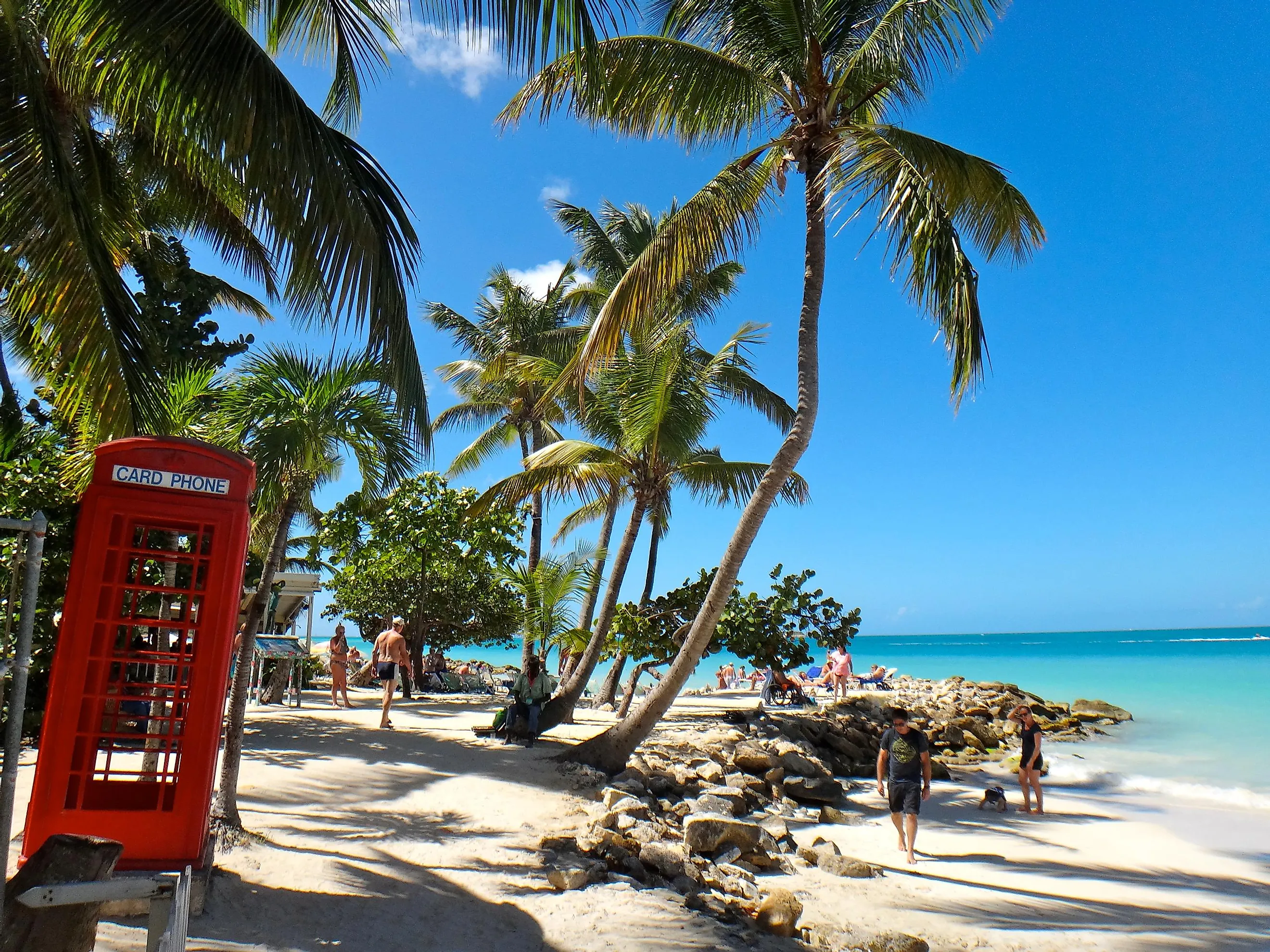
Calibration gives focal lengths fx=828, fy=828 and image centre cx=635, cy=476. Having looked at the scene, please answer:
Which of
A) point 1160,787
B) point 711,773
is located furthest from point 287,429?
point 1160,787

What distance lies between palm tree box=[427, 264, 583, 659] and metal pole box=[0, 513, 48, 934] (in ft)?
58.1

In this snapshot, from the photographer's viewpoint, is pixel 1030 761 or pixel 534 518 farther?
pixel 534 518

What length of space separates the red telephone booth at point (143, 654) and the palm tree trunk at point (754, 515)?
20.8ft

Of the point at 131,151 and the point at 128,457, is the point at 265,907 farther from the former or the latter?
the point at 131,151

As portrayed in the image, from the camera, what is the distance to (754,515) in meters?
10.1

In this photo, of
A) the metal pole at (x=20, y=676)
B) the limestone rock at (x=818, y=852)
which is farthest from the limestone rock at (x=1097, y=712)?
the metal pole at (x=20, y=676)

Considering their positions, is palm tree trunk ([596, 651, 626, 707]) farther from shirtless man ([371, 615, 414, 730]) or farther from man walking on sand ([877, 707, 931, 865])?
man walking on sand ([877, 707, 931, 865])

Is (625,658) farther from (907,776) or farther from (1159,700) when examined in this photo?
(1159,700)

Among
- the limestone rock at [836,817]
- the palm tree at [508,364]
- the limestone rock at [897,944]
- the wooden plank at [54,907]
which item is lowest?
the limestone rock at [836,817]

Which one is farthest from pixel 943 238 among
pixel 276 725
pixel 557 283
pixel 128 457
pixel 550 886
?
pixel 557 283

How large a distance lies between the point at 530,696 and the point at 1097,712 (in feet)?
72.0

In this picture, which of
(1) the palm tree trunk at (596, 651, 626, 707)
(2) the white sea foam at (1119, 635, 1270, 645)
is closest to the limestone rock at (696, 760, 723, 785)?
(1) the palm tree trunk at (596, 651, 626, 707)

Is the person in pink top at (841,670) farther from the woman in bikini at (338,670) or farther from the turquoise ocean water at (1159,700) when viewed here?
the woman in bikini at (338,670)

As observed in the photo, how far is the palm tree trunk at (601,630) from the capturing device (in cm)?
1339
